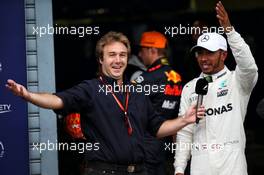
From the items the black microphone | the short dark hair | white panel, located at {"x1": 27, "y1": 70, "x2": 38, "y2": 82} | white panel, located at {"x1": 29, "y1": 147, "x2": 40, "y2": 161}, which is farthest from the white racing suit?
white panel, located at {"x1": 27, "y1": 70, "x2": 38, "y2": 82}

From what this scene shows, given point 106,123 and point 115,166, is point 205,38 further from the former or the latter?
point 115,166

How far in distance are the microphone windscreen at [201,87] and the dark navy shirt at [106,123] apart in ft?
1.72

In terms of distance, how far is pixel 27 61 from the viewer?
5.64 m

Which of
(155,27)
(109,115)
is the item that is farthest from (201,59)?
(155,27)

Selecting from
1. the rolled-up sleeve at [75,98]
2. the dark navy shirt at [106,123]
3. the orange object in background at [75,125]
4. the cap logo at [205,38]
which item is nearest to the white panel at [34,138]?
the orange object in background at [75,125]

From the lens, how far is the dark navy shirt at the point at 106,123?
457 centimetres

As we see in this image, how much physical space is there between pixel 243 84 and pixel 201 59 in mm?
393

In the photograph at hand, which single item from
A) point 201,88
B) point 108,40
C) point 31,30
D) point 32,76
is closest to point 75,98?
point 108,40

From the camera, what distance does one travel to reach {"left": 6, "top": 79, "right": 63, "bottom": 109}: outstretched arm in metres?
4.14

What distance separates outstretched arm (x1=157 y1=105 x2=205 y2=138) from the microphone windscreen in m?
0.20

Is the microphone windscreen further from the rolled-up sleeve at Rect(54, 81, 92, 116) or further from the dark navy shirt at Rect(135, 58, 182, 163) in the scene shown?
the dark navy shirt at Rect(135, 58, 182, 163)

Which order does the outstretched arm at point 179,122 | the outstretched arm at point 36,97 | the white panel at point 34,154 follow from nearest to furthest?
the outstretched arm at point 36,97 < the outstretched arm at point 179,122 < the white panel at point 34,154

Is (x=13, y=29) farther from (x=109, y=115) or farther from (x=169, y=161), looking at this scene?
(x=169, y=161)

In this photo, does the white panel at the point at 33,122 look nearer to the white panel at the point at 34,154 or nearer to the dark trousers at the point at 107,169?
the white panel at the point at 34,154
